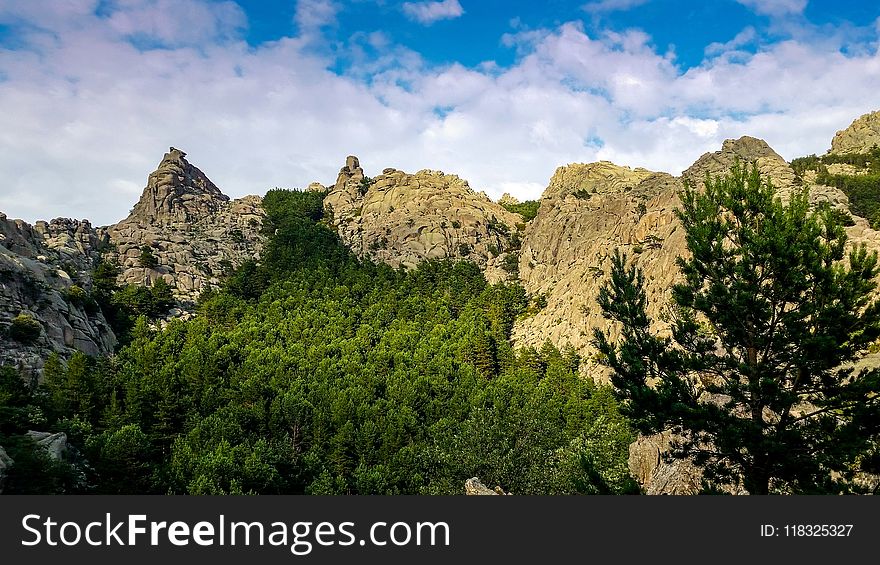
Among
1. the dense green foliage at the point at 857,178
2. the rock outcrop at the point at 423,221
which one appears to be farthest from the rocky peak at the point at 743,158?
the rock outcrop at the point at 423,221

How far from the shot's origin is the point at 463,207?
150 metres

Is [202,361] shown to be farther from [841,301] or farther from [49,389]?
[841,301]

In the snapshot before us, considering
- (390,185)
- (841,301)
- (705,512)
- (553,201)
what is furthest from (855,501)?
(390,185)

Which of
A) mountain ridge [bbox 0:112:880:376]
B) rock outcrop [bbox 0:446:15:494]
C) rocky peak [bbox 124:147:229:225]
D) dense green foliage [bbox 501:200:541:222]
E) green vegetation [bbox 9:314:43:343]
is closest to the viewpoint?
rock outcrop [bbox 0:446:15:494]

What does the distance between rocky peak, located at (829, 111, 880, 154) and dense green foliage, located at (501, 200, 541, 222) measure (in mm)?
86305

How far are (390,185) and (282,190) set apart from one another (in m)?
46.9

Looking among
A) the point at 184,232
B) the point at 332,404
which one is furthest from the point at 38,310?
the point at 184,232

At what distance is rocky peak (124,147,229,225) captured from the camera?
157750 millimetres

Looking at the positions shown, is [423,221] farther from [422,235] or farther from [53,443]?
[53,443]

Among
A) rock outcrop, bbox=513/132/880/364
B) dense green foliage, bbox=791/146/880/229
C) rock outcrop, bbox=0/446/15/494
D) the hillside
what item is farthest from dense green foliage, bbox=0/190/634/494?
dense green foliage, bbox=791/146/880/229

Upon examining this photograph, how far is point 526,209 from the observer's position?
18375 centimetres

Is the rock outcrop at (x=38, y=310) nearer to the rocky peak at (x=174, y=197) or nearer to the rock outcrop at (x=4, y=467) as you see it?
the rock outcrop at (x=4, y=467)

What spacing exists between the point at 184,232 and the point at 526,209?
4274 inches

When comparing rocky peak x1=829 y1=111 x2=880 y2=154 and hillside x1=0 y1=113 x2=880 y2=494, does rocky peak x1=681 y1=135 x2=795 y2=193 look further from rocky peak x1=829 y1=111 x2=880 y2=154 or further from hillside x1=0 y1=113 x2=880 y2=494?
rocky peak x1=829 y1=111 x2=880 y2=154
